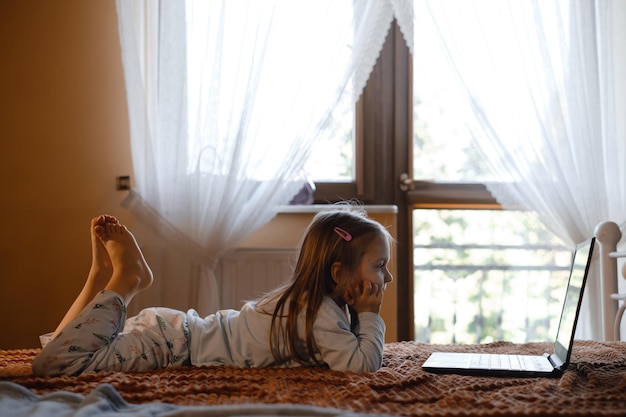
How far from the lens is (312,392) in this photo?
1.17 m

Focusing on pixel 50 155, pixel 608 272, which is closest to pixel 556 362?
pixel 608 272

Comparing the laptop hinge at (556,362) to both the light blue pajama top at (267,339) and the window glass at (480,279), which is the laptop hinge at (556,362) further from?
the window glass at (480,279)

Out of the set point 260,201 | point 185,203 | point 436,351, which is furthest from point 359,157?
point 436,351

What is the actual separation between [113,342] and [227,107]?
4.39 ft

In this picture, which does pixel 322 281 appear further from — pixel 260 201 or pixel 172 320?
pixel 260 201

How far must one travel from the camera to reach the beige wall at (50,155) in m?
2.68

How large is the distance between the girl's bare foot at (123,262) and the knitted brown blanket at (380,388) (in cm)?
24

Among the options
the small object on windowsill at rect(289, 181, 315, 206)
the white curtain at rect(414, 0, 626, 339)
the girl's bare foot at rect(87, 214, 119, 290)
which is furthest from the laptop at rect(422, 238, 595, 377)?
the small object on windowsill at rect(289, 181, 315, 206)

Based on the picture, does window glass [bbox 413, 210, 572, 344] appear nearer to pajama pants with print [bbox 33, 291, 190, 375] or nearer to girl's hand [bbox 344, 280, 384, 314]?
girl's hand [bbox 344, 280, 384, 314]

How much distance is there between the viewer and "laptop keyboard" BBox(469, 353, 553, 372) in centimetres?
142

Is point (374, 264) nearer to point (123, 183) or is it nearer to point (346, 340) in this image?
point (346, 340)

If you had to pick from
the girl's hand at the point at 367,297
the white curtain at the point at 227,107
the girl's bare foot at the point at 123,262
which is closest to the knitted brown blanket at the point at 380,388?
the girl's hand at the point at 367,297

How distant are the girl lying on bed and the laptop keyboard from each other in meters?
0.20

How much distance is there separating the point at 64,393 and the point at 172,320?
0.52 m
